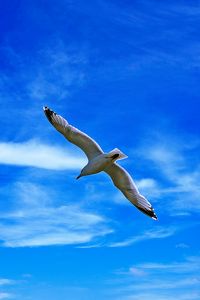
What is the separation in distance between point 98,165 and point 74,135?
195cm

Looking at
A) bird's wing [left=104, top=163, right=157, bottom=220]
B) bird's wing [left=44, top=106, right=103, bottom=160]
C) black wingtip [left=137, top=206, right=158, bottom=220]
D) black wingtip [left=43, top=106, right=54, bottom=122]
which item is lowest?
black wingtip [left=137, top=206, right=158, bottom=220]

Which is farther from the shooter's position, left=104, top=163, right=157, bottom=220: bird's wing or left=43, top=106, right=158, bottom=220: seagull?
left=104, top=163, right=157, bottom=220: bird's wing

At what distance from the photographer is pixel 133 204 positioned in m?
23.1

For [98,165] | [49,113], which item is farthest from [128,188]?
[49,113]

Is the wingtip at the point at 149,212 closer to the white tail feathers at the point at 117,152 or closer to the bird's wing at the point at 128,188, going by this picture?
the bird's wing at the point at 128,188

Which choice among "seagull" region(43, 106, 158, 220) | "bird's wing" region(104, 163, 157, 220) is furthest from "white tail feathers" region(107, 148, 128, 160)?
"bird's wing" region(104, 163, 157, 220)

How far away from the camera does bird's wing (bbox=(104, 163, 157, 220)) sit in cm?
2232

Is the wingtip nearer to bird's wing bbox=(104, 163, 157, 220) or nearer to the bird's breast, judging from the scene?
bird's wing bbox=(104, 163, 157, 220)

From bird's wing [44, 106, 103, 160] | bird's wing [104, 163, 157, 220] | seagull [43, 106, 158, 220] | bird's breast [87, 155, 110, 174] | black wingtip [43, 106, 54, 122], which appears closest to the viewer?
bird's breast [87, 155, 110, 174]

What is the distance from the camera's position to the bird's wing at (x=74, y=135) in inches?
864

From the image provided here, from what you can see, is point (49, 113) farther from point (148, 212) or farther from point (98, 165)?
point (148, 212)

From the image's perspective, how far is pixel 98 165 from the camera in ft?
69.5

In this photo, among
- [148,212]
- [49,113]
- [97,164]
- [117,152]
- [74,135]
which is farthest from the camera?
[148,212]

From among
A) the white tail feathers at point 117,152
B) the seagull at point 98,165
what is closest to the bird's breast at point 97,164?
the seagull at point 98,165
